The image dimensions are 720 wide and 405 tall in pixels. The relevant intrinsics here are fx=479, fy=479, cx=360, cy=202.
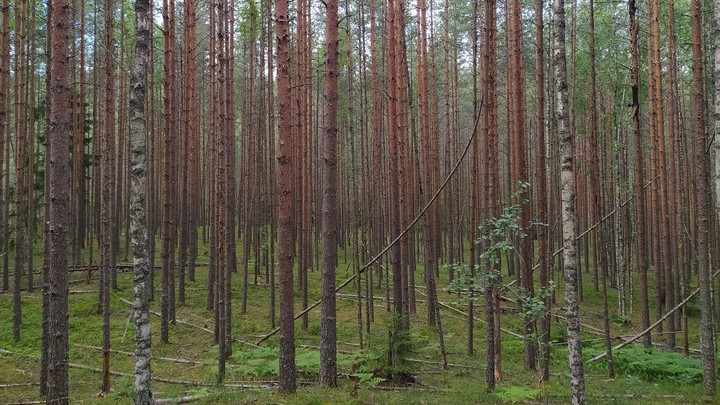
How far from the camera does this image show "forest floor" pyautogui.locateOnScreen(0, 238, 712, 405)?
23.8 feet

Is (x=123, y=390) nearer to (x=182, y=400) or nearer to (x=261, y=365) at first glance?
(x=182, y=400)

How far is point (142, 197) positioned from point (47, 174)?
9.62 metres

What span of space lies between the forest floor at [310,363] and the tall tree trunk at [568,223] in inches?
32.6

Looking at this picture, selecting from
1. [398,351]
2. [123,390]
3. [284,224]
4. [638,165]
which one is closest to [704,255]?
[638,165]

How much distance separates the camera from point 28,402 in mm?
7121

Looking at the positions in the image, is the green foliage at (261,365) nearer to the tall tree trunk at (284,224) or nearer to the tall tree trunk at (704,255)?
the tall tree trunk at (284,224)

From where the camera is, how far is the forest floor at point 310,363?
7.24 metres

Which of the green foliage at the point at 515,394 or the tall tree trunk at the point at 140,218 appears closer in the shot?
the tall tree trunk at the point at 140,218

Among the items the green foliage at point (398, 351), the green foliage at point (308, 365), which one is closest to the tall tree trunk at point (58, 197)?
the green foliage at point (308, 365)

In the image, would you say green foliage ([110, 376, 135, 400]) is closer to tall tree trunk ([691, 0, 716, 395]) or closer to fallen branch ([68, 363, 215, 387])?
fallen branch ([68, 363, 215, 387])

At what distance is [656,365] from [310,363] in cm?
717

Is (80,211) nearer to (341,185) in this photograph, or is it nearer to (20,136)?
(20,136)

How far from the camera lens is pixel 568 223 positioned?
5.81 meters

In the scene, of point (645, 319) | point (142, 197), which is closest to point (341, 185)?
point (645, 319)
